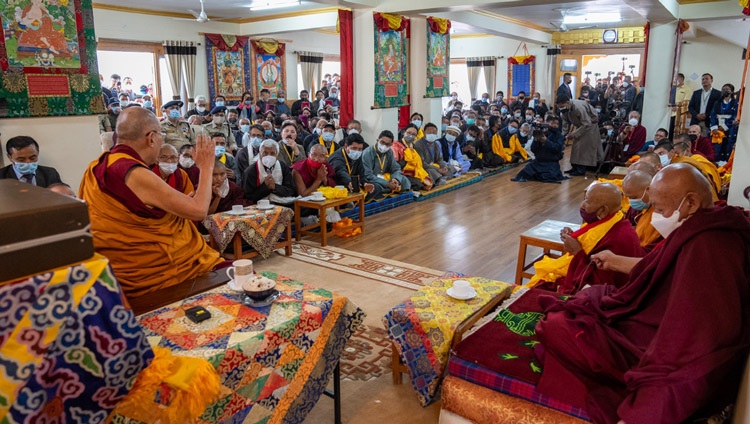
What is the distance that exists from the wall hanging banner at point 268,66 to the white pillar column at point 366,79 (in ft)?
19.6

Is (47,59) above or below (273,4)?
below

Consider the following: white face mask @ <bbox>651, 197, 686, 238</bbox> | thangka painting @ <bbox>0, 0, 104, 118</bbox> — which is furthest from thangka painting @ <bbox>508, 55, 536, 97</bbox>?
white face mask @ <bbox>651, 197, 686, 238</bbox>

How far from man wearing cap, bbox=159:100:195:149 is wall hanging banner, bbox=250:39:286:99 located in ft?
15.6

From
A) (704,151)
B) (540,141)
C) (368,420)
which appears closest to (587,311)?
(368,420)

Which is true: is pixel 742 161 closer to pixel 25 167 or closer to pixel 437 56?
pixel 25 167

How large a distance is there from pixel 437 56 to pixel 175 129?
4.74m

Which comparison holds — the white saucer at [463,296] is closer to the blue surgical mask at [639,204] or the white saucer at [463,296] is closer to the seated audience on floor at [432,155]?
the blue surgical mask at [639,204]

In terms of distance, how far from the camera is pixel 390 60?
8.75 metres

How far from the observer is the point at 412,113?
966 cm

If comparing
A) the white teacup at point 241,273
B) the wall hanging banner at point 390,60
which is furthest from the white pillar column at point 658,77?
the white teacup at point 241,273

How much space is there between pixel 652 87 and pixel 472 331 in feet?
29.1

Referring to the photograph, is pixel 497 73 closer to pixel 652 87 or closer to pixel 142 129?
pixel 652 87

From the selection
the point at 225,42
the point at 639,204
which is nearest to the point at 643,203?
the point at 639,204

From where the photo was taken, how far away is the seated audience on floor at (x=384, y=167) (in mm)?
7457
